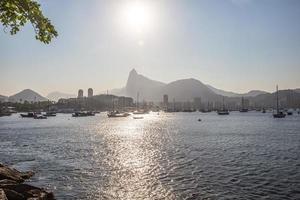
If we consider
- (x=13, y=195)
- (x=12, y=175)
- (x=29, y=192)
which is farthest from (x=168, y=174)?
(x=13, y=195)

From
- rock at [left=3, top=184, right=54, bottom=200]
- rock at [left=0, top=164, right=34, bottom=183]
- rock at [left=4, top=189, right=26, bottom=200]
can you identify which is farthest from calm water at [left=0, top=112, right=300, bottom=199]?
rock at [left=4, top=189, right=26, bottom=200]

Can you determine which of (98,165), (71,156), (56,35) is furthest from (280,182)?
(71,156)

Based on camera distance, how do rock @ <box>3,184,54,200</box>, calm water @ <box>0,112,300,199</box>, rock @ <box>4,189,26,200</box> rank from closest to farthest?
rock @ <box>4,189,26,200</box> → rock @ <box>3,184,54,200</box> → calm water @ <box>0,112,300,199</box>

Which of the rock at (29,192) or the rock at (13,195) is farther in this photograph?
the rock at (29,192)

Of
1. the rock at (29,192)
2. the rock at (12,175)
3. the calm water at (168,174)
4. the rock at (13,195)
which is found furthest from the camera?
the rock at (12,175)

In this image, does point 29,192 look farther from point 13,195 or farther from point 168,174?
point 168,174

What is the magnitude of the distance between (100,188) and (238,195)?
1318cm

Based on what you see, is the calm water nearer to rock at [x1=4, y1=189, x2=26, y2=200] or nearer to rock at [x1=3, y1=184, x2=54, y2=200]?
rock at [x1=3, y1=184, x2=54, y2=200]

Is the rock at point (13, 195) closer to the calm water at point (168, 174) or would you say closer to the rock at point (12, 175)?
the calm water at point (168, 174)

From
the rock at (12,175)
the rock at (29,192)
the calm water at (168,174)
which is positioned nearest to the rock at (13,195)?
the rock at (29,192)

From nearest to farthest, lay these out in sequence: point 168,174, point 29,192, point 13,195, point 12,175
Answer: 1. point 13,195
2. point 29,192
3. point 12,175
4. point 168,174

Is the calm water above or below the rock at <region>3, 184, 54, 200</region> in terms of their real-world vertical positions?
below

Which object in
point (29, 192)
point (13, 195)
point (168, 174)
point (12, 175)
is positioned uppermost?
point (13, 195)

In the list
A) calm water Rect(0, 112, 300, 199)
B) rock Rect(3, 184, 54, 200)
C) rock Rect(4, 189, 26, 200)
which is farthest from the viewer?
calm water Rect(0, 112, 300, 199)
